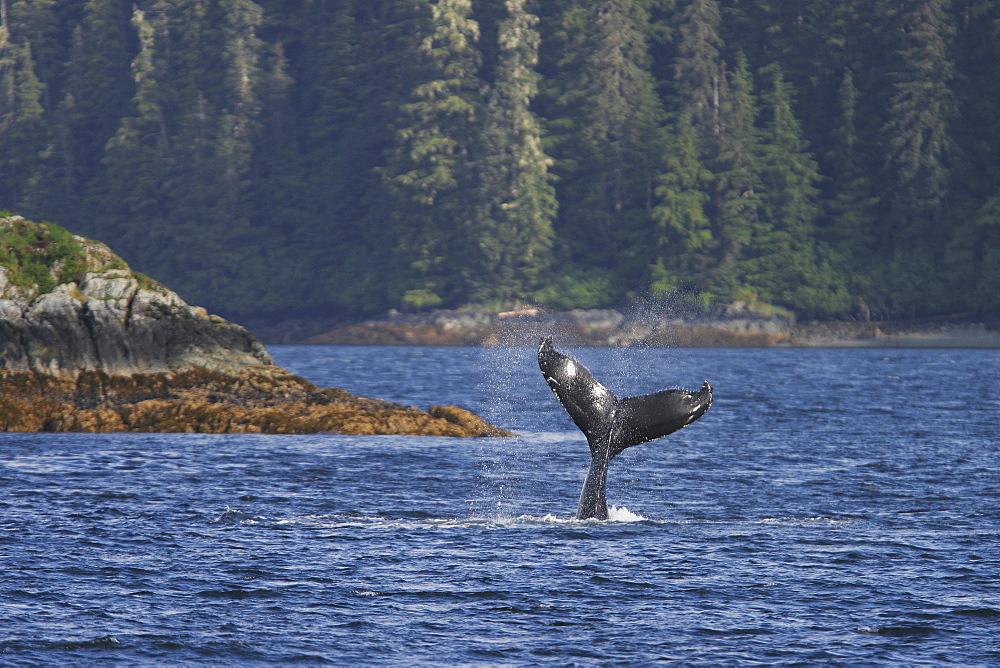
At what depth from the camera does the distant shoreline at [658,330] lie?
117250 millimetres

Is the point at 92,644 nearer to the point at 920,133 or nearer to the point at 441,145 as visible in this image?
the point at 920,133

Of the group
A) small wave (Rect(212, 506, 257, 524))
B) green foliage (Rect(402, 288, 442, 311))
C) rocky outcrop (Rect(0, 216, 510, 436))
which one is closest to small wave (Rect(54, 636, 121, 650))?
small wave (Rect(212, 506, 257, 524))

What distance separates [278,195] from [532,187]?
98.9ft

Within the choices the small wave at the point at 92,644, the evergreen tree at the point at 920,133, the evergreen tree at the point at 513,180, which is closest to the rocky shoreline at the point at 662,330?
the evergreen tree at the point at 513,180

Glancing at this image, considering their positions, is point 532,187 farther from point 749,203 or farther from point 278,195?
point 278,195

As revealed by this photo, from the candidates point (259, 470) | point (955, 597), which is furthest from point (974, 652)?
point (259, 470)

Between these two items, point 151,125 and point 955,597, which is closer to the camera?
point 955,597

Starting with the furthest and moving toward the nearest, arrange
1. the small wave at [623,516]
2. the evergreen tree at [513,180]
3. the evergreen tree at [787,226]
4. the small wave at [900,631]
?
the evergreen tree at [513,180] → the evergreen tree at [787,226] → the small wave at [623,516] → the small wave at [900,631]

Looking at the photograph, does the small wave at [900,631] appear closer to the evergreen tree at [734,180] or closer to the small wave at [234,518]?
the small wave at [234,518]

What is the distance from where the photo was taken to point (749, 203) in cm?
12825

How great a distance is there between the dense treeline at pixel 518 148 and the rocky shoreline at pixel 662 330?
6.51 feet

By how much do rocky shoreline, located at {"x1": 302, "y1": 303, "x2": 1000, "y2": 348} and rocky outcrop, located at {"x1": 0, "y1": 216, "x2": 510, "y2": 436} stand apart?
76829mm

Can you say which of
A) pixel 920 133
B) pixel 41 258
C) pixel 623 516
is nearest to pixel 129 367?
pixel 41 258

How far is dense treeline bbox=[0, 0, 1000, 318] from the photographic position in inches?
4902
